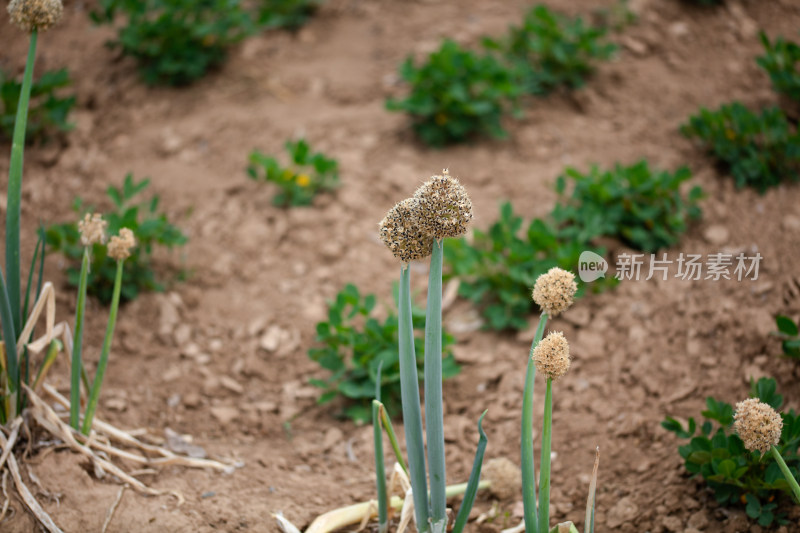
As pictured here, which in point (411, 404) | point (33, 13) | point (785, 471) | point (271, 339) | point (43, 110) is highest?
point (33, 13)

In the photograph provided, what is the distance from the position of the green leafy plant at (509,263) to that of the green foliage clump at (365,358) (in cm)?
44

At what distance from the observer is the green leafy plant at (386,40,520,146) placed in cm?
378

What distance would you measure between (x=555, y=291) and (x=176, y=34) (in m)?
3.53

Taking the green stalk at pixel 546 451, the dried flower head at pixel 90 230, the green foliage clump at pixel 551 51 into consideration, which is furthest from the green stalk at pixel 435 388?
the green foliage clump at pixel 551 51

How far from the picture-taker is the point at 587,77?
169 inches

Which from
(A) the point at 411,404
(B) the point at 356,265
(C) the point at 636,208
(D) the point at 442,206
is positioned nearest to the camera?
(D) the point at 442,206

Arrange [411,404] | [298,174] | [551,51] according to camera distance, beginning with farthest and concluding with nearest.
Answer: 1. [551,51]
2. [298,174]
3. [411,404]

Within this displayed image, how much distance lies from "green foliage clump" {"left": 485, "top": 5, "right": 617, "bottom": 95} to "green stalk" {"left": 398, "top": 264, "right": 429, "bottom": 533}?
2.74m

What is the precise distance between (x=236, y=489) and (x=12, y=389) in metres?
0.74

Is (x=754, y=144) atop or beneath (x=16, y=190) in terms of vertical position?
atop

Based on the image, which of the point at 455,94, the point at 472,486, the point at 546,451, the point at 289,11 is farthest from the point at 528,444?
the point at 289,11

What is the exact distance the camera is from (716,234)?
3240mm

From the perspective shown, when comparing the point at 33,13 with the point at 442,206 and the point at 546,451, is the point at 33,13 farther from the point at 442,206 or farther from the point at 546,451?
the point at 546,451

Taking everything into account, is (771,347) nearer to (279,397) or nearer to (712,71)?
(279,397)
